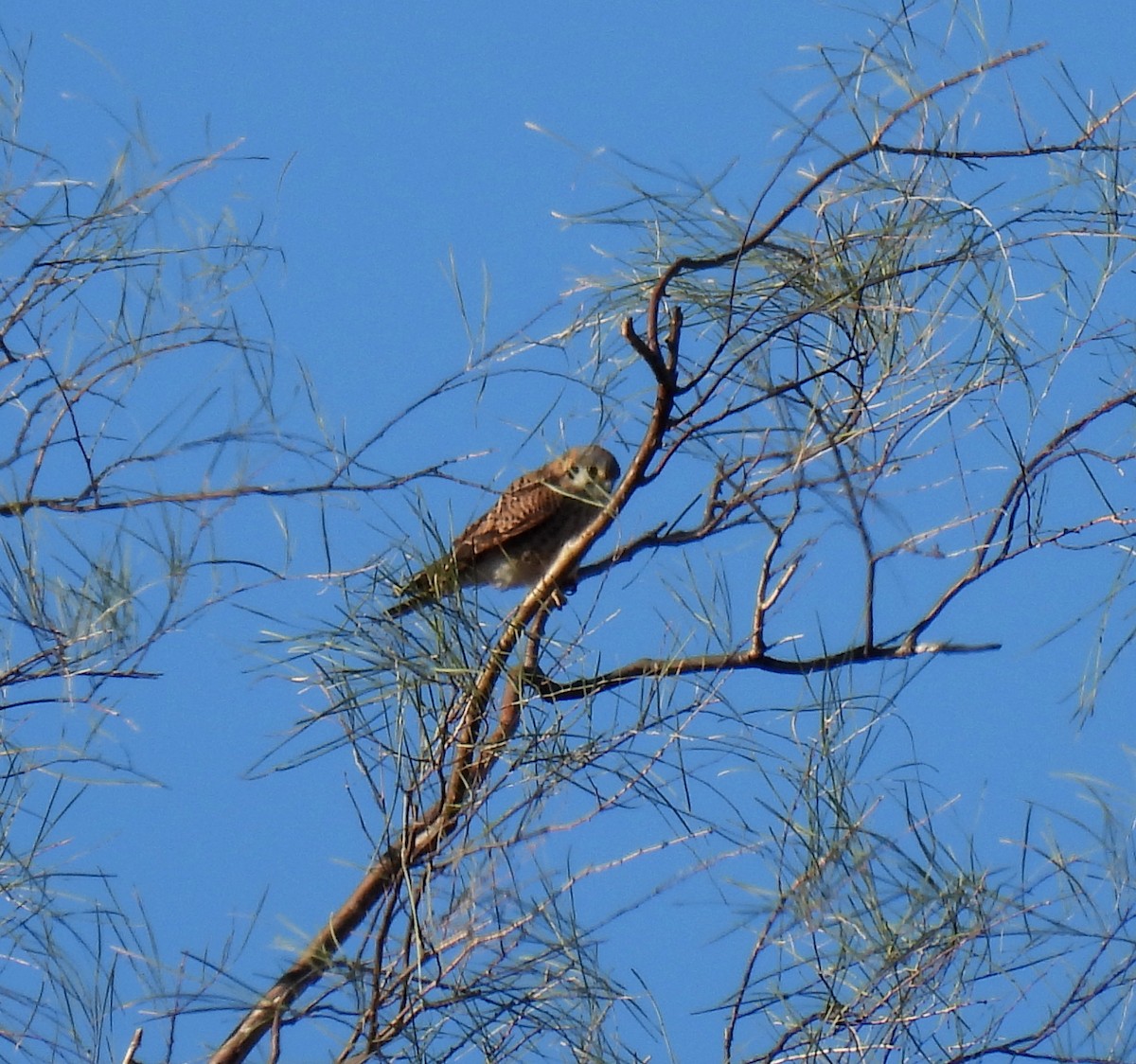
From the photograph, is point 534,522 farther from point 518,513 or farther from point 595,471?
point 595,471

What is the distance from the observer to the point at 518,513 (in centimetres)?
394

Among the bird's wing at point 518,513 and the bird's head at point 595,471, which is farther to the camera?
the bird's wing at point 518,513

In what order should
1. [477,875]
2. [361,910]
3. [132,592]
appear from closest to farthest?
[477,875]
[361,910]
[132,592]

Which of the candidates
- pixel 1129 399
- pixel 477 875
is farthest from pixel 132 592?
pixel 1129 399

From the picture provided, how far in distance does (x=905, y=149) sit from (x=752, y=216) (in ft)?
0.69

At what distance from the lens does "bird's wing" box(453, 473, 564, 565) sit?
12.5 ft

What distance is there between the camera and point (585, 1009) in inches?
91.8

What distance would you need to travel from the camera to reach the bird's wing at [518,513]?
12.5 ft

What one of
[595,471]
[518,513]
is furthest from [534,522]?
[595,471]

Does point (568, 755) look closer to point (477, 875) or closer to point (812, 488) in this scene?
point (477, 875)

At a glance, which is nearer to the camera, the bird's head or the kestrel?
the bird's head

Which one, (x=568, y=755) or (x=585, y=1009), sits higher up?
(x=568, y=755)

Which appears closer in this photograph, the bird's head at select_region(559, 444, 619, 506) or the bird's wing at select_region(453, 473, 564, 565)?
the bird's head at select_region(559, 444, 619, 506)

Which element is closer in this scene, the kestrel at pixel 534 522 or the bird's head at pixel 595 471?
the bird's head at pixel 595 471
